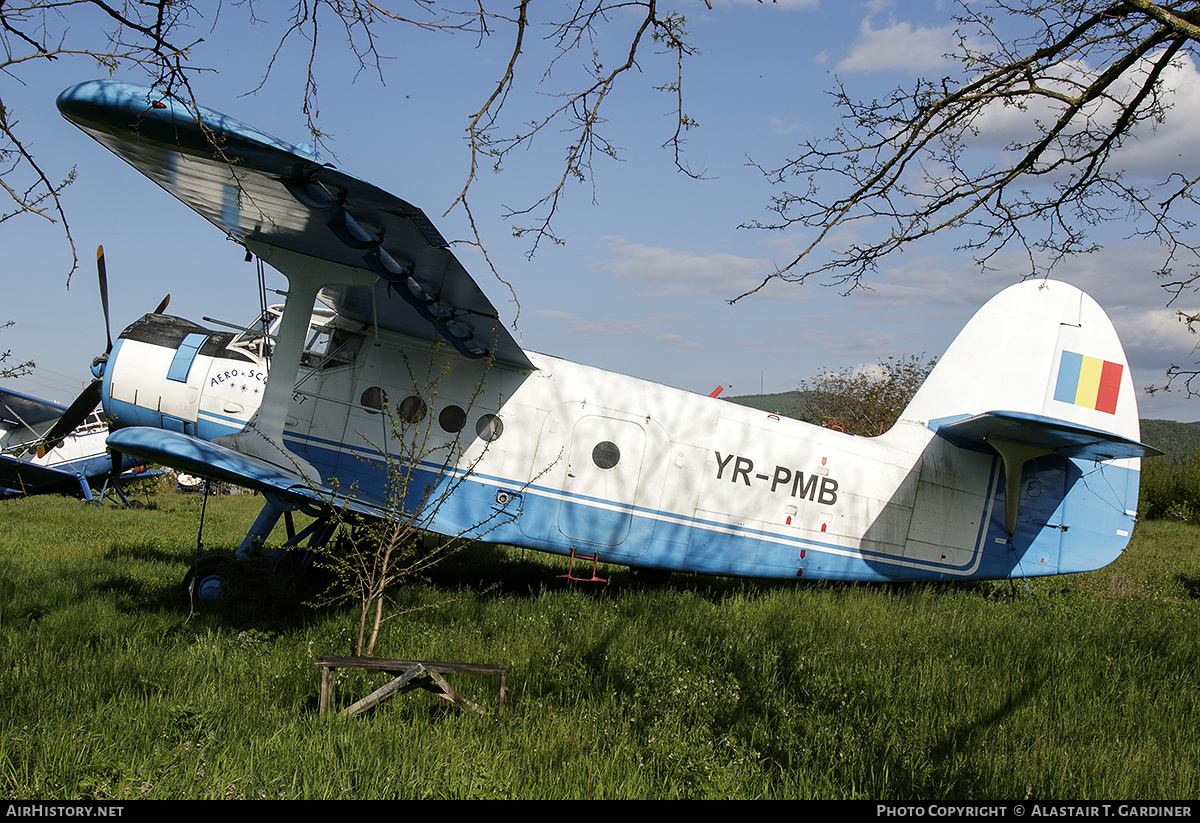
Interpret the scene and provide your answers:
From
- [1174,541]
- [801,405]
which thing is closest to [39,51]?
[1174,541]

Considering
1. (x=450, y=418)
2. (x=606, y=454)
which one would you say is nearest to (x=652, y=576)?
(x=606, y=454)

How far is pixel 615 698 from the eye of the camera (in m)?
4.67

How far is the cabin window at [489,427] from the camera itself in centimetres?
754

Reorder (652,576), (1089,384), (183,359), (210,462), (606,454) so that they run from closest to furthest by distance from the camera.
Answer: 1. (210,462)
2. (606,454)
3. (183,359)
4. (1089,384)
5. (652,576)

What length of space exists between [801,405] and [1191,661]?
26551mm

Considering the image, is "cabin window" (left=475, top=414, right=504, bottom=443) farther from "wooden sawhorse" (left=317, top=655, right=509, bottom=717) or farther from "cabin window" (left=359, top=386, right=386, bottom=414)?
"wooden sawhorse" (left=317, top=655, right=509, bottom=717)

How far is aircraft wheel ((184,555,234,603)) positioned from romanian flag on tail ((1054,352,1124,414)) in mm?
9455

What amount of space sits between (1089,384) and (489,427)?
23.5 ft

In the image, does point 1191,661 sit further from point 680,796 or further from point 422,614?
point 422,614

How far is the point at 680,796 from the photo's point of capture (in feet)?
11.2

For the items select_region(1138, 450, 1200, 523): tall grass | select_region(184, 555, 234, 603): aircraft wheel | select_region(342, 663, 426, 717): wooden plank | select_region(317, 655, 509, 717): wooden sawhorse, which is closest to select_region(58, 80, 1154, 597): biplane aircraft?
select_region(184, 555, 234, 603): aircraft wheel

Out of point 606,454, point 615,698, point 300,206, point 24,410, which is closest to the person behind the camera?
point 615,698

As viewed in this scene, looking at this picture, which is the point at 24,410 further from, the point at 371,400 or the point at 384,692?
the point at 384,692
